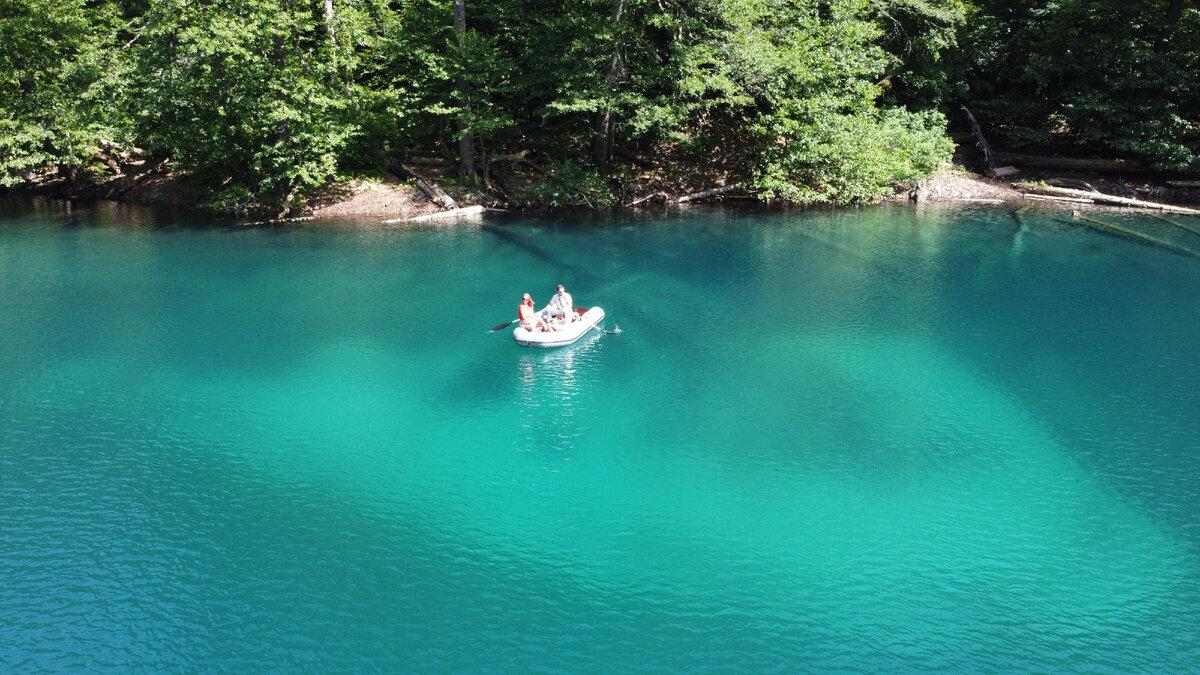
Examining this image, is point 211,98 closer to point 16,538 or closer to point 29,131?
point 29,131

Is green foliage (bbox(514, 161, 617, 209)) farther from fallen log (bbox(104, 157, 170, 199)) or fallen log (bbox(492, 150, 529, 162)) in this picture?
fallen log (bbox(104, 157, 170, 199))

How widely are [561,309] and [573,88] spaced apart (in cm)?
1466

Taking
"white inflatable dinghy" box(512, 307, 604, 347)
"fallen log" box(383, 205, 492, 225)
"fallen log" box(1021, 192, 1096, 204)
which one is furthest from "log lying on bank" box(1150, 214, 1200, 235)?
"fallen log" box(383, 205, 492, 225)

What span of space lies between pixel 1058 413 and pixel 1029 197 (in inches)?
897

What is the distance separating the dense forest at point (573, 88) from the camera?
29.4m

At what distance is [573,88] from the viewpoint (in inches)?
1198

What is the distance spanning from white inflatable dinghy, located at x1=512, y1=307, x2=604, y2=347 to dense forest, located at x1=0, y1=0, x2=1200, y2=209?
43.7 ft

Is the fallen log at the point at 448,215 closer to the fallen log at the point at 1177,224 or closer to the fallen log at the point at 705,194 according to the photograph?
the fallen log at the point at 705,194

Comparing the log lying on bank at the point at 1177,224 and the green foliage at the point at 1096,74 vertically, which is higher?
the green foliage at the point at 1096,74

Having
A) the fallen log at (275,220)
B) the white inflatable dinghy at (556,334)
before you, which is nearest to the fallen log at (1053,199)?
the white inflatable dinghy at (556,334)

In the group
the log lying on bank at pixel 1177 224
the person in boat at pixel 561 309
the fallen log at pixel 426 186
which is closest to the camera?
the person in boat at pixel 561 309

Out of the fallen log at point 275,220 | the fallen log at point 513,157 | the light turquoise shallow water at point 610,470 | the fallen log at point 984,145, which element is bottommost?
the light turquoise shallow water at point 610,470

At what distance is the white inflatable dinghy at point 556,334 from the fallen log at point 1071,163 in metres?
27.7

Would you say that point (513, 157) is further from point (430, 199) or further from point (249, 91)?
point (249, 91)
